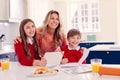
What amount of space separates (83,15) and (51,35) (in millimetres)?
6532

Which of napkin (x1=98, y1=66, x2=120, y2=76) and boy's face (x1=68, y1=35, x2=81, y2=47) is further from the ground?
boy's face (x1=68, y1=35, x2=81, y2=47)

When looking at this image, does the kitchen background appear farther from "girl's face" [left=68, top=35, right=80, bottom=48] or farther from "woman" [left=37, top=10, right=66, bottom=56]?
"girl's face" [left=68, top=35, right=80, bottom=48]

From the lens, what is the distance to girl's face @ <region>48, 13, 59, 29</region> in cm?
248

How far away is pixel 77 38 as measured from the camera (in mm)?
2557

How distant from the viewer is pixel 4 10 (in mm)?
4289

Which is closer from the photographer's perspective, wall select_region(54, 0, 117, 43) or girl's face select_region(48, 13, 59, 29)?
girl's face select_region(48, 13, 59, 29)

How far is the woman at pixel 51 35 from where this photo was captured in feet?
8.21

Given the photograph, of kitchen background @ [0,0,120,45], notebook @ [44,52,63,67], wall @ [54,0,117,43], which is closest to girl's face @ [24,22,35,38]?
notebook @ [44,52,63,67]

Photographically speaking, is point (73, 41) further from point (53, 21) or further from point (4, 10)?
point (4, 10)

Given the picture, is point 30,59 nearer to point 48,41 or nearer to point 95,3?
point 48,41

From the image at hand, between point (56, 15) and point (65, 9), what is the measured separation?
6.29 metres

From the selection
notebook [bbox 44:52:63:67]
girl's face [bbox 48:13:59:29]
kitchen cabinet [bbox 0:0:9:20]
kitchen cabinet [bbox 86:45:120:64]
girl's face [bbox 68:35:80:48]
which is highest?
kitchen cabinet [bbox 0:0:9:20]

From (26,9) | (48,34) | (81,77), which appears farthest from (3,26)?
(81,77)

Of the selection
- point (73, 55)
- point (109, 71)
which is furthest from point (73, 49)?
point (109, 71)
